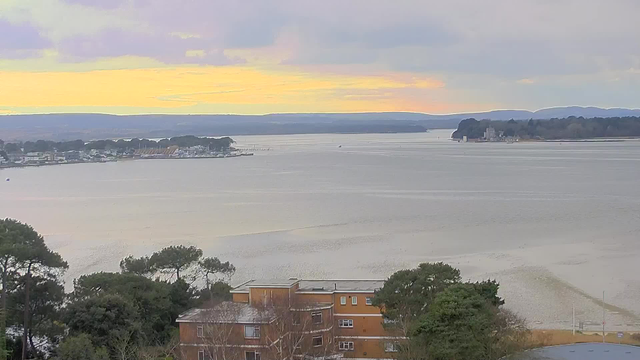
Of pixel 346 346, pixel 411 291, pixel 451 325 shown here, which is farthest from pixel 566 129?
pixel 451 325

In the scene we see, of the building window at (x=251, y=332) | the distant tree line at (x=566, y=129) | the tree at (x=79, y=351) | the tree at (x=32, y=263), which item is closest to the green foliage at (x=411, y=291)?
the building window at (x=251, y=332)

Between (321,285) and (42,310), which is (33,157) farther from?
(321,285)

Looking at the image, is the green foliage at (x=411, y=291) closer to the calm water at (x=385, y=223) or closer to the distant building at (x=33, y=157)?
the calm water at (x=385, y=223)

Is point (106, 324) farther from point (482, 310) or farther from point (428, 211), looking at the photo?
point (428, 211)

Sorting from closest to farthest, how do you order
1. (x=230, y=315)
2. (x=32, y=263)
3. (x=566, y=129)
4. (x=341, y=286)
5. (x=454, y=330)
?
(x=454, y=330) → (x=230, y=315) → (x=32, y=263) → (x=341, y=286) → (x=566, y=129)

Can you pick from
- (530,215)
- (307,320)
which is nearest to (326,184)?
(530,215)
